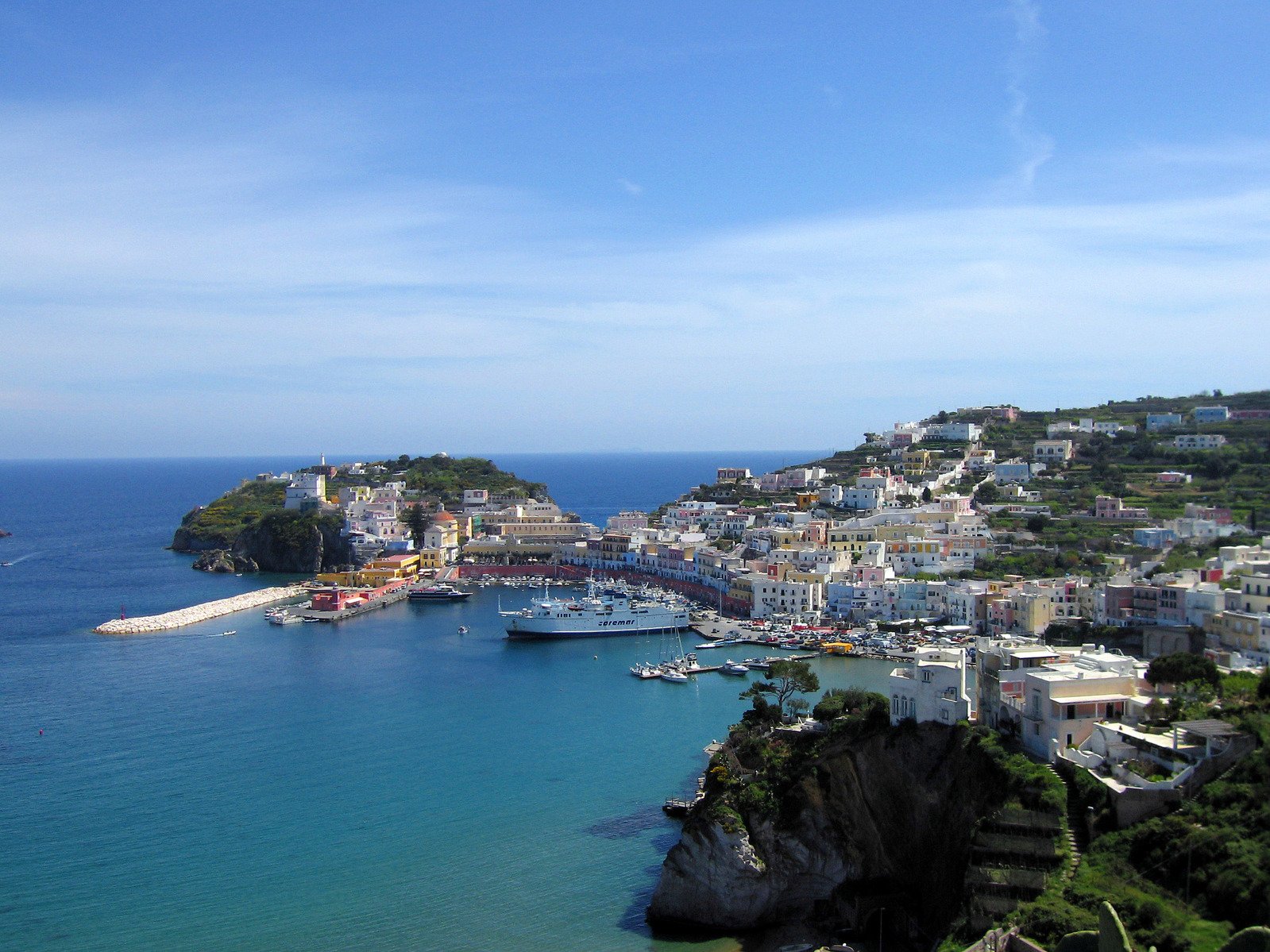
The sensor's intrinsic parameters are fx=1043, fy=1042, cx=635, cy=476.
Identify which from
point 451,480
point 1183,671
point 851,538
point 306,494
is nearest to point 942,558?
point 851,538

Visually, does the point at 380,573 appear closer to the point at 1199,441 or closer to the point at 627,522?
the point at 627,522

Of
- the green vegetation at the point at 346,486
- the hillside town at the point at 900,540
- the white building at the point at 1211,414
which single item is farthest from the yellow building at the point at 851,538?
the green vegetation at the point at 346,486

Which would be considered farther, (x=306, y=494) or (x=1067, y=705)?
(x=306, y=494)

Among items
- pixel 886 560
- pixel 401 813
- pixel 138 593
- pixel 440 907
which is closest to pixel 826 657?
pixel 886 560

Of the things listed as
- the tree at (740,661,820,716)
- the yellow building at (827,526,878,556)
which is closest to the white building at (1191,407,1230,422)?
the yellow building at (827,526,878,556)

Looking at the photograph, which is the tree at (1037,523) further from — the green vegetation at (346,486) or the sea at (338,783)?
the green vegetation at (346,486)

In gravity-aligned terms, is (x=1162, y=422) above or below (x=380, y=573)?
above
